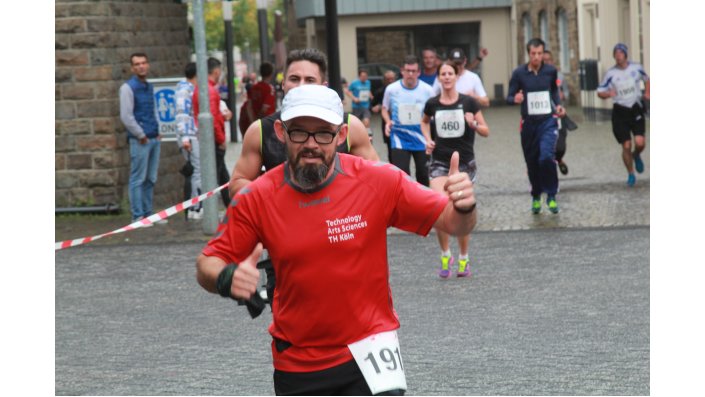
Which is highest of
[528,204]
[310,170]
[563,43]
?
[563,43]

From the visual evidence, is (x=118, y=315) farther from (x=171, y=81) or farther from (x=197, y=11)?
(x=171, y=81)

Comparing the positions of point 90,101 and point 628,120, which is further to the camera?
point 628,120

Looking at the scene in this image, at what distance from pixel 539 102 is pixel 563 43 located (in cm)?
3044

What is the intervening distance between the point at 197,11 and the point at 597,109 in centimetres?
2260

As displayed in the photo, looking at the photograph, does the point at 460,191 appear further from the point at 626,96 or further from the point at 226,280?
the point at 626,96

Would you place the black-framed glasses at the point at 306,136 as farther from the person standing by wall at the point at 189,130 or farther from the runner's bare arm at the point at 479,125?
the person standing by wall at the point at 189,130

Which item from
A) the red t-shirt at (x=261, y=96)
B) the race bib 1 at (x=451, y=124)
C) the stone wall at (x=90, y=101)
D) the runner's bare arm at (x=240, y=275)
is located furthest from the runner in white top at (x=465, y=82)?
the runner's bare arm at (x=240, y=275)

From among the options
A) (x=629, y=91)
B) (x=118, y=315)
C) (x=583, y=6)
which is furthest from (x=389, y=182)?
(x=583, y=6)

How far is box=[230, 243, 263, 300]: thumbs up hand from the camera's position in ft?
14.2

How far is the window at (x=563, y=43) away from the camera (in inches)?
1768

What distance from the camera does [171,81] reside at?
1705cm

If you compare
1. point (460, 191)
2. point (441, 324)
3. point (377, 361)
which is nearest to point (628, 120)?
point (441, 324)

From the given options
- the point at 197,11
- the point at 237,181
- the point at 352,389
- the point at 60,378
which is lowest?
the point at 60,378

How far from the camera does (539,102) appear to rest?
606 inches
